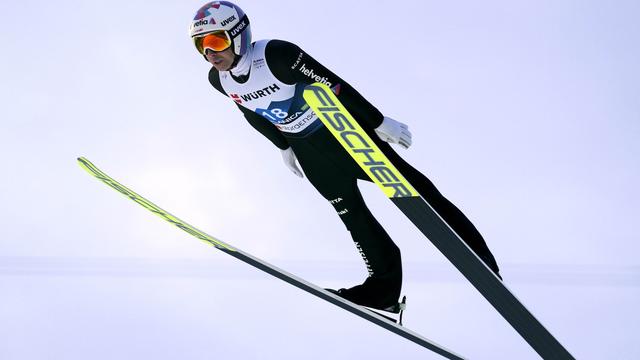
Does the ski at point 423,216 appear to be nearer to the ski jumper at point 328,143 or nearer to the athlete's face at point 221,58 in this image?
the ski jumper at point 328,143

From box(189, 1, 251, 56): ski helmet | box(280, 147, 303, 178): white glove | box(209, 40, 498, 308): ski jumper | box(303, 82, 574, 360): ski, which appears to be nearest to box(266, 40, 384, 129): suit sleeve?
box(209, 40, 498, 308): ski jumper

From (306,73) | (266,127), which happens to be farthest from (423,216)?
(266,127)

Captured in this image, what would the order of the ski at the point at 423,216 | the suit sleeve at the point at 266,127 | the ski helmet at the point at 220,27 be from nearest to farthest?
the ski at the point at 423,216
the ski helmet at the point at 220,27
the suit sleeve at the point at 266,127

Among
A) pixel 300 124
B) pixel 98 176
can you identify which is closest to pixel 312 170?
pixel 300 124

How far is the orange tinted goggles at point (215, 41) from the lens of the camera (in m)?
4.18

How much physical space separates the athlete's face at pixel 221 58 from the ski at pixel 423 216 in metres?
0.70

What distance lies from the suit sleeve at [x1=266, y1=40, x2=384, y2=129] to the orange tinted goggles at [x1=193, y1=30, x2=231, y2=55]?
0.26m

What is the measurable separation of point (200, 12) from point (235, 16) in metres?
0.20

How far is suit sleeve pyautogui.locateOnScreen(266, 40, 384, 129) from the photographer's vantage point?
13.9ft

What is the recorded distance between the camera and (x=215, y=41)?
165 inches

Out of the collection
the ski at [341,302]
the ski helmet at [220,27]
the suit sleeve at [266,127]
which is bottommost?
the ski at [341,302]

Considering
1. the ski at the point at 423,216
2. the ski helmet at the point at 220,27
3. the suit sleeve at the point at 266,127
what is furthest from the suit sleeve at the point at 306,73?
the suit sleeve at the point at 266,127

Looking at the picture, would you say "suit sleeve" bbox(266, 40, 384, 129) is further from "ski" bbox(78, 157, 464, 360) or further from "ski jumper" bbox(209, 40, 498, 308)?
"ski" bbox(78, 157, 464, 360)

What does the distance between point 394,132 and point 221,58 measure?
1090 mm
